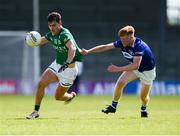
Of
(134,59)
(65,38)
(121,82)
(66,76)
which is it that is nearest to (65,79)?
(66,76)

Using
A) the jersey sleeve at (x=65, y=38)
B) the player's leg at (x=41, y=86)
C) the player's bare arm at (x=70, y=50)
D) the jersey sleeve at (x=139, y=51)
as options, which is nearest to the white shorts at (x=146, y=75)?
the jersey sleeve at (x=139, y=51)

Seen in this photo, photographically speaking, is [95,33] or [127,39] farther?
[95,33]

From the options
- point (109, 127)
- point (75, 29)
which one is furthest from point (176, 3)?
point (109, 127)

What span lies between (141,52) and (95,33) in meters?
26.0

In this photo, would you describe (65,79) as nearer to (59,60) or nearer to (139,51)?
(59,60)

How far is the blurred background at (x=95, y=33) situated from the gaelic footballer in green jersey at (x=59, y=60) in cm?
1902

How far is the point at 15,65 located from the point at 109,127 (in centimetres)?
2374

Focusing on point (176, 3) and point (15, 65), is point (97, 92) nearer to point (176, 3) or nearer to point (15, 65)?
point (15, 65)

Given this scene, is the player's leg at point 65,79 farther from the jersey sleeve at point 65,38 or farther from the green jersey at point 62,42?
the jersey sleeve at point 65,38

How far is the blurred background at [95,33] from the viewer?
38.0 metres

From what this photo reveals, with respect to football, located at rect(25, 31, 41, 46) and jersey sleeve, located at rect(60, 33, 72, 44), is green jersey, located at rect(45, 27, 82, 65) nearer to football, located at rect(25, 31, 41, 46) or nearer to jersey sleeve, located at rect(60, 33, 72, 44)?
jersey sleeve, located at rect(60, 33, 72, 44)

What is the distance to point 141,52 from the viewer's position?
1742 centimetres

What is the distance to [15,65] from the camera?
38375mm

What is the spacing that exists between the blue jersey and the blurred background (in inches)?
751
